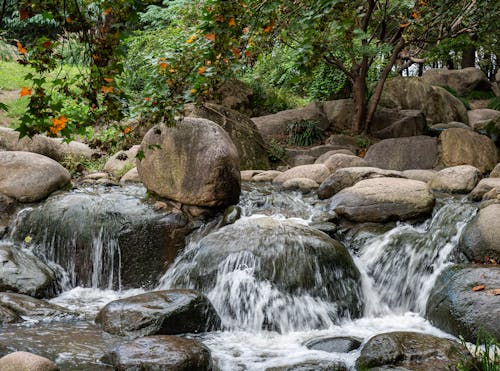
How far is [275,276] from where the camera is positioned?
243 inches

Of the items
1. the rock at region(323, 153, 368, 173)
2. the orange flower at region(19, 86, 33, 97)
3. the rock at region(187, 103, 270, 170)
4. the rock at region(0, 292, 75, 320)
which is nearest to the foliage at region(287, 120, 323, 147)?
the rock at region(187, 103, 270, 170)

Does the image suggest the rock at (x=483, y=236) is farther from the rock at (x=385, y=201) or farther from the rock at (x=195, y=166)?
the rock at (x=195, y=166)

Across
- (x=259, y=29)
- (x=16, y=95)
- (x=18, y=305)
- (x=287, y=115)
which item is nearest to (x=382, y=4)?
(x=287, y=115)

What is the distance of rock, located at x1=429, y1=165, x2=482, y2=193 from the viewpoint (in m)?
8.73

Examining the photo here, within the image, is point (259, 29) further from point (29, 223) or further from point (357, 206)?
point (29, 223)

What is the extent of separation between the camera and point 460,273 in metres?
5.64

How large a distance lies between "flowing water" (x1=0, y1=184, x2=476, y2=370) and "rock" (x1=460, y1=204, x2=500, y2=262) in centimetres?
30

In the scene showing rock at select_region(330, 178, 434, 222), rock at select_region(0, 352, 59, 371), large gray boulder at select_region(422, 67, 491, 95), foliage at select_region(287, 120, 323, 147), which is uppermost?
large gray boulder at select_region(422, 67, 491, 95)

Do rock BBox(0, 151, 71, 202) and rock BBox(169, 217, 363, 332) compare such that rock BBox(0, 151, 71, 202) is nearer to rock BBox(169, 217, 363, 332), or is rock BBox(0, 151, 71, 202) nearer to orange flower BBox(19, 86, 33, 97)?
rock BBox(169, 217, 363, 332)

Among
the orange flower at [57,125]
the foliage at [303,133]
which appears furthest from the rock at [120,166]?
the orange flower at [57,125]

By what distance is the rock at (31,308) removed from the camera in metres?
5.69

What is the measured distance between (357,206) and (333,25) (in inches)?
177

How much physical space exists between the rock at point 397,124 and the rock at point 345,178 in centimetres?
517

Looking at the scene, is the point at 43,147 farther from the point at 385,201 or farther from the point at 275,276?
the point at 385,201
